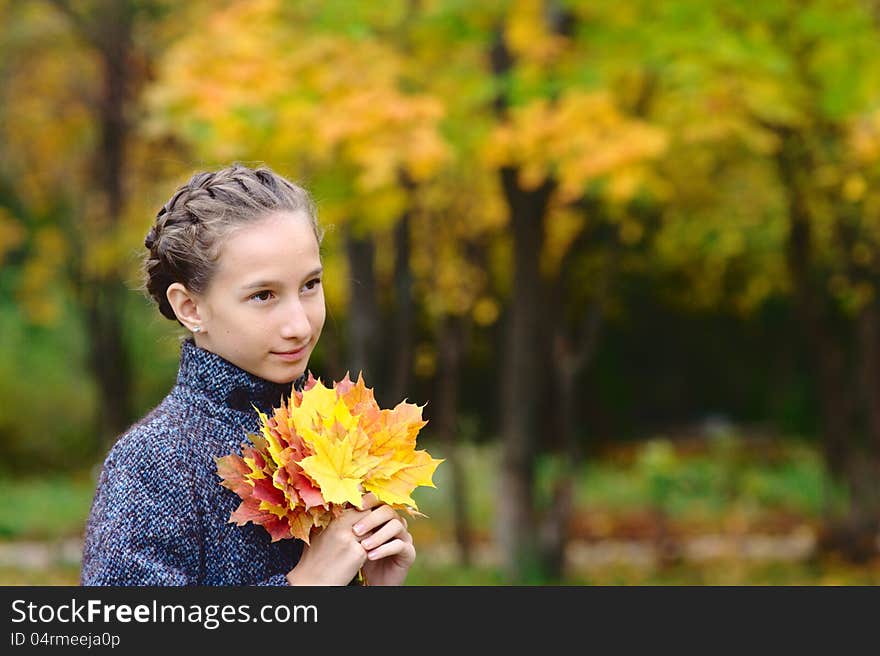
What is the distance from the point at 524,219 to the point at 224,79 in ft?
7.74

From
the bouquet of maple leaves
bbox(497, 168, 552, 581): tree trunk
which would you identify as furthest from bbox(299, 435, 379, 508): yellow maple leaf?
bbox(497, 168, 552, 581): tree trunk

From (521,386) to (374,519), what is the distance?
19.8ft

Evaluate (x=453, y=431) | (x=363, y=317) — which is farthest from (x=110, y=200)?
(x=453, y=431)

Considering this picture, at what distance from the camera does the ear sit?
1825mm

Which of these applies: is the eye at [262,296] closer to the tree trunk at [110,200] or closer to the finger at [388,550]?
the finger at [388,550]

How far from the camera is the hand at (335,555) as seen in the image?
1646mm

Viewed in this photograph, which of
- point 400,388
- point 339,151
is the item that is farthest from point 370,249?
point 339,151

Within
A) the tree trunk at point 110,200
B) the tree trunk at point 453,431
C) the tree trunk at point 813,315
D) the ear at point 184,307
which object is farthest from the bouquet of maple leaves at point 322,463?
the tree trunk at point 110,200

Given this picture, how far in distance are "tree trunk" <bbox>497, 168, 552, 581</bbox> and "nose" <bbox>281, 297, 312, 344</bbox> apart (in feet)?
18.7

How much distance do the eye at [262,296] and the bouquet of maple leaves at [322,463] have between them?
6.4 inches

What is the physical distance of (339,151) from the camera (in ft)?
20.9

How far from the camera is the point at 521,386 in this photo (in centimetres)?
768

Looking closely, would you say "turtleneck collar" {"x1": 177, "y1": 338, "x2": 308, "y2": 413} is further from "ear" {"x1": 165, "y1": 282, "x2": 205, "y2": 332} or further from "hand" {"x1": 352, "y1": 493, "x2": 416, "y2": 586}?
"hand" {"x1": 352, "y1": 493, "x2": 416, "y2": 586}
